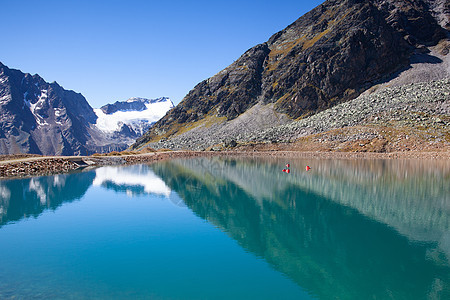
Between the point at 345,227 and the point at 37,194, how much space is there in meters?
37.8

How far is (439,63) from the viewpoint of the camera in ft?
389

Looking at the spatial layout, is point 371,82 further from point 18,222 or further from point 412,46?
point 18,222

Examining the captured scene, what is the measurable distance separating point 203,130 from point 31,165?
317ft

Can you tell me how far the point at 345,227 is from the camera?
22.7 meters

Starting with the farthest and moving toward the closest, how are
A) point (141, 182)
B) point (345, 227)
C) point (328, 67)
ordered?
point (328, 67)
point (141, 182)
point (345, 227)

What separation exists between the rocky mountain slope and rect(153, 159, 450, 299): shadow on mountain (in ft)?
271

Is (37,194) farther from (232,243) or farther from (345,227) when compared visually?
(345,227)

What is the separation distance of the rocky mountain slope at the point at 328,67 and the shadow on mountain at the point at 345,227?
3255 inches

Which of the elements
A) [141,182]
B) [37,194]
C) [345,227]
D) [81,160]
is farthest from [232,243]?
[81,160]

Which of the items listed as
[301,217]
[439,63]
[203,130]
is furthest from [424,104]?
[203,130]

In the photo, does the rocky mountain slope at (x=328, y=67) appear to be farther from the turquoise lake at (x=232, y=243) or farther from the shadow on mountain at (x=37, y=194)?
the turquoise lake at (x=232, y=243)

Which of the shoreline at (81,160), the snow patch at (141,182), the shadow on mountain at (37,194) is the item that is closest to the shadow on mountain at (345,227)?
the snow patch at (141,182)

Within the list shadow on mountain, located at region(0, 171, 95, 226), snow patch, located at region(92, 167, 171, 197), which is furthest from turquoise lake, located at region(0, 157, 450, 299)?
snow patch, located at region(92, 167, 171, 197)

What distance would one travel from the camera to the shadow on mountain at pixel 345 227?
14477 mm
